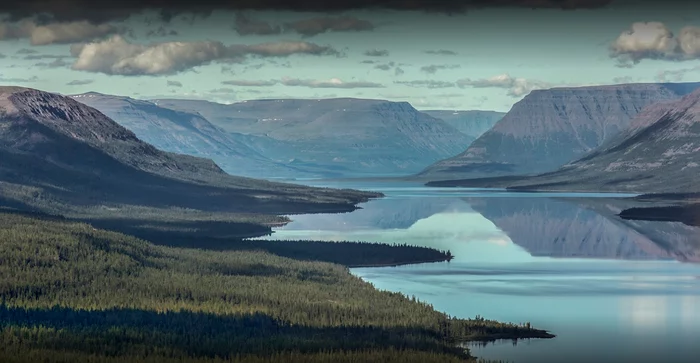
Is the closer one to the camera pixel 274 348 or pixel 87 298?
pixel 274 348

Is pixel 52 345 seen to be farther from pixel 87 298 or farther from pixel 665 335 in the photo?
pixel 665 335

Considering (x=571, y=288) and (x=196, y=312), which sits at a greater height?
(x=571, y=288)

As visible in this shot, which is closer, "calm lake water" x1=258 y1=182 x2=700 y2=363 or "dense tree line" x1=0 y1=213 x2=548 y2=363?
"dense tree line" x1=0 y1=213 x2=548 y2=363

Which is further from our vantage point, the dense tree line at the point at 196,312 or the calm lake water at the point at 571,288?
the calm lake water at the point at 571,288

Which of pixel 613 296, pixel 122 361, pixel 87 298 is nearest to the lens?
pixel 122 361

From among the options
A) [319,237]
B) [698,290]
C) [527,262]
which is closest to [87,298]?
[698,290]

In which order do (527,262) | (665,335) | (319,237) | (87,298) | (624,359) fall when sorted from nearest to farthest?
(624,359) < (665,335) < (87,298) < (527,262) < (319,237)

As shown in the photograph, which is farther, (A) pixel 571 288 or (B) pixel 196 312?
(A) pixel 571 288
